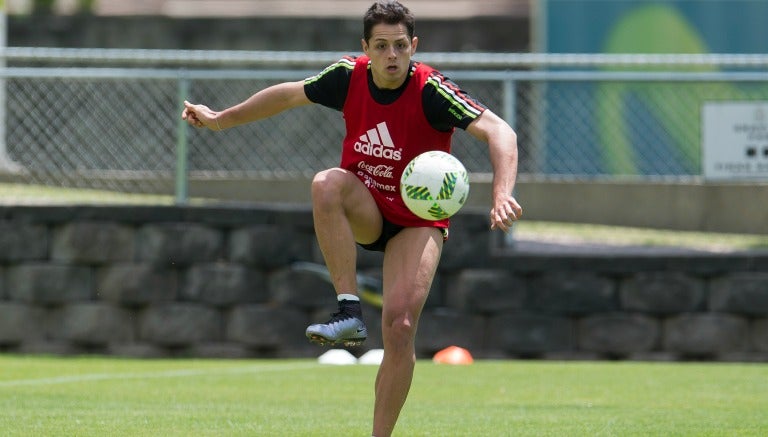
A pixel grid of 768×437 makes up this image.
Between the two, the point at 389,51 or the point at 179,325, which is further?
the point at 179,325

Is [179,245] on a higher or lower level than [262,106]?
lower

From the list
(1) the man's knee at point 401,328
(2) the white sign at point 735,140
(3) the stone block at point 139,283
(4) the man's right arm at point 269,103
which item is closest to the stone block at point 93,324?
(3) the stone block at point 139,283

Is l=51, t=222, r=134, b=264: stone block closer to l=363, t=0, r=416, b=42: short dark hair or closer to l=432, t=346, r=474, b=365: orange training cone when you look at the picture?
l=432, t=346, r=474, b=365: orange training cone

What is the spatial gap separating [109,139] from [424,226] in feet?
22.3

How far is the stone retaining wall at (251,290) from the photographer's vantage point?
12.8m

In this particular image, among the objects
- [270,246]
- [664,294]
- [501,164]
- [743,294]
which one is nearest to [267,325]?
[270,246]

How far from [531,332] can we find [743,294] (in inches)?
72.4

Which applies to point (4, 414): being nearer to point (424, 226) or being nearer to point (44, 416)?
point (44, 416)

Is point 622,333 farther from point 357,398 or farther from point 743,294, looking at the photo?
point 357,398

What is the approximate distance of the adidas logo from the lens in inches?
276

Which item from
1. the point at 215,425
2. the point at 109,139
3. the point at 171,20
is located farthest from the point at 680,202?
the point at 171,20

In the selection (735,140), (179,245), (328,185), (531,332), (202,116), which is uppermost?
(735,140)

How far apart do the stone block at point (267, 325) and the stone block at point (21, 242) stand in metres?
1.75

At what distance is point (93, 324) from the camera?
12906mm
